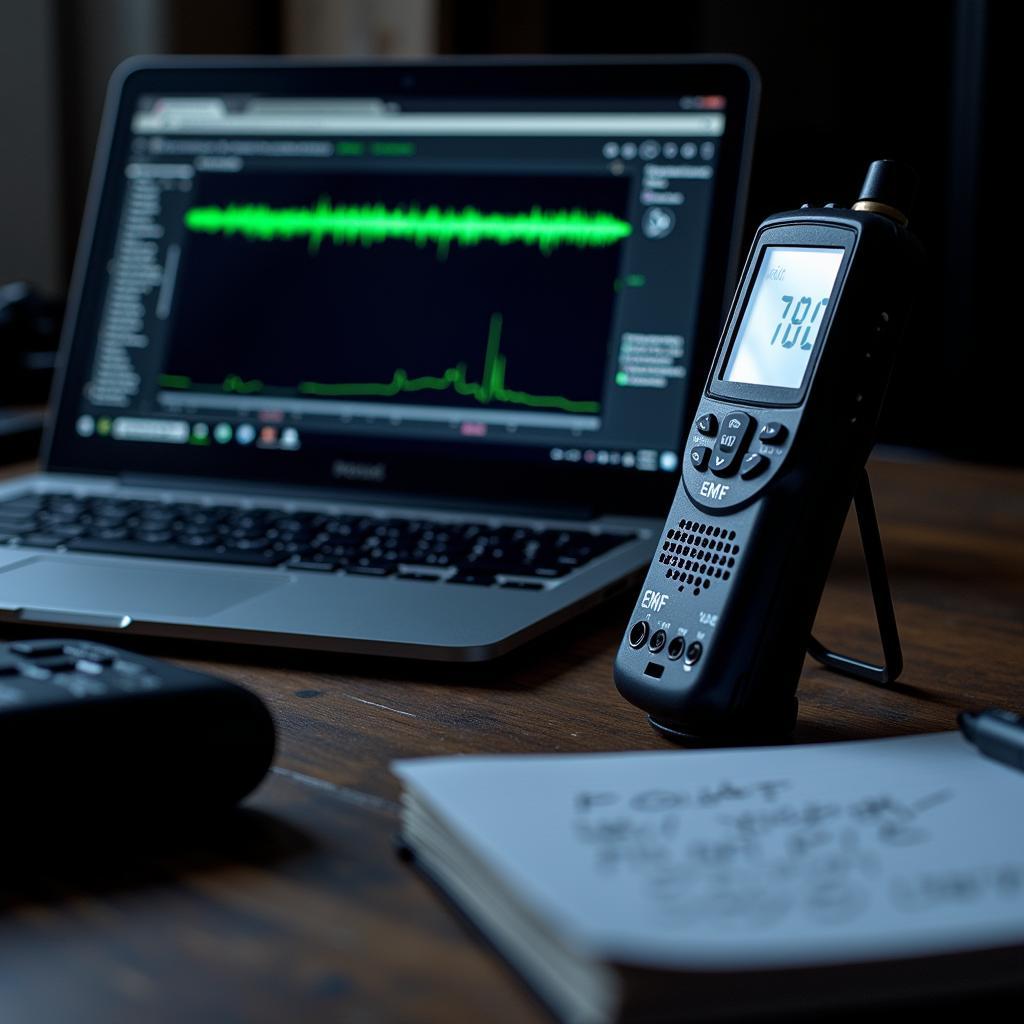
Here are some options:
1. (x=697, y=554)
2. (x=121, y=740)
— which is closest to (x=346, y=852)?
(x=121, y=740)

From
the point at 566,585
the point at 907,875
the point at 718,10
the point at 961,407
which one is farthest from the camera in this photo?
the point at 718,10

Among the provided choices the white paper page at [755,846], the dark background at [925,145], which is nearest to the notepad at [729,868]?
the white paper page at [755,846]

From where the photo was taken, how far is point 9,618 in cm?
63

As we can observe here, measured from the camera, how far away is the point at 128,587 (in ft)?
2.20

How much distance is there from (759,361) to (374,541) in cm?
30

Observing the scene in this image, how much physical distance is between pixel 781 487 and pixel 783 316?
8cm

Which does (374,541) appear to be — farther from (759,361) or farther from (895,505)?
(895,505)

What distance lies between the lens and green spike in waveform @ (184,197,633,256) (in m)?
0.87

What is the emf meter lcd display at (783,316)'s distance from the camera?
510mm

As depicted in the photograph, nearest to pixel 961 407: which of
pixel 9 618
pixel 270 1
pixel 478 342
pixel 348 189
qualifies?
pixel 478 342

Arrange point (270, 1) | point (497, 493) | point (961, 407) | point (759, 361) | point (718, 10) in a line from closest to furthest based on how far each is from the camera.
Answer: point (759, 361)
point (497, 493)
point (961, 407)
point (718, 10)
point (270, 1)

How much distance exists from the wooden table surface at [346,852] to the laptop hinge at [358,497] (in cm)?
13

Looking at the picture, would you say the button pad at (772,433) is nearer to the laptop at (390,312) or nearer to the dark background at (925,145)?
the laptop at (390,312)

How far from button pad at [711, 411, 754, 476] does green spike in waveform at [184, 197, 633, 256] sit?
364mm
